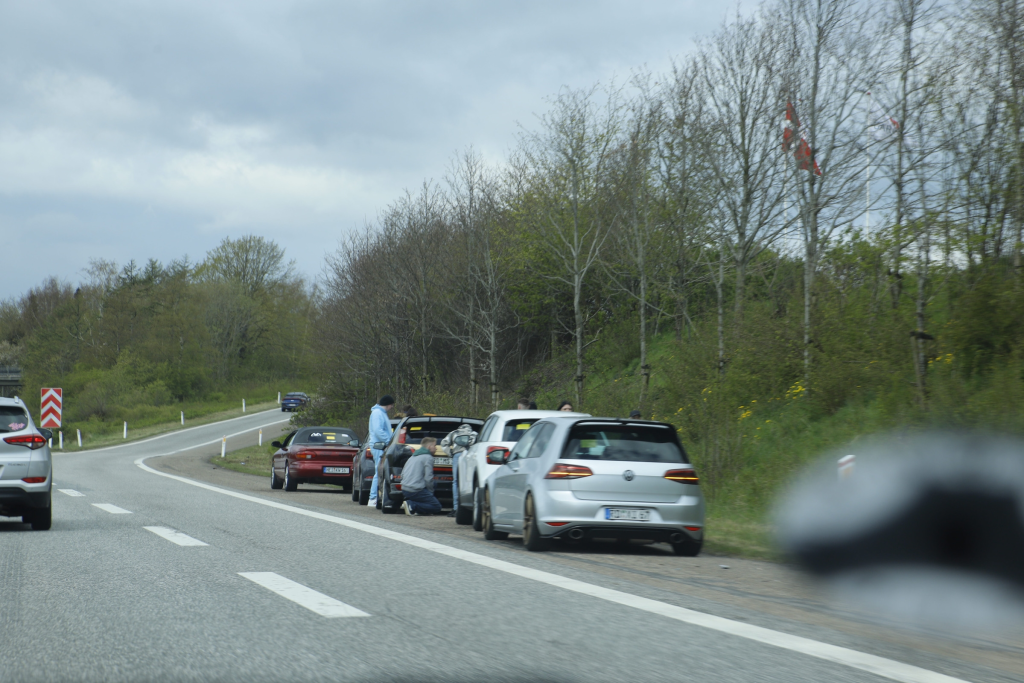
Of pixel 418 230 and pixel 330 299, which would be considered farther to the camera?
pixel 330 299

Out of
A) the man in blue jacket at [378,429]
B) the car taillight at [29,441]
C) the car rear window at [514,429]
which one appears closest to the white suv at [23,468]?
the car taillight at [29,441]

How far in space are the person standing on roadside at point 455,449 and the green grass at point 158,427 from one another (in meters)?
39.6

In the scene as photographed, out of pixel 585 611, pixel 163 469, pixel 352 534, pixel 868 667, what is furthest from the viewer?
pixel 163 469

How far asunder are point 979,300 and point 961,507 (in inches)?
382

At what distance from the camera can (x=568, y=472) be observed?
36.6 ft

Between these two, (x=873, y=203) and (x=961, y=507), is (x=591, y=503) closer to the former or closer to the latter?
(x=961, y=507)

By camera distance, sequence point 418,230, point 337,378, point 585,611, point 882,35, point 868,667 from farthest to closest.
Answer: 1. point 337,378
2. point 418,230
3. point 882,35
4. point 585,611
5. point 868,667

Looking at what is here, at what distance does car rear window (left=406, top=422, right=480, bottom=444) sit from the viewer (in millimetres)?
18734

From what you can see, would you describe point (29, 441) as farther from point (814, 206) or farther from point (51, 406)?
point (51, 406)

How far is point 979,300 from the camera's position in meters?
16.4

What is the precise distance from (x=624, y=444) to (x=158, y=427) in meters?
63.8

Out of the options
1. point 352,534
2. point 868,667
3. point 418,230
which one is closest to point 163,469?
point 418,230

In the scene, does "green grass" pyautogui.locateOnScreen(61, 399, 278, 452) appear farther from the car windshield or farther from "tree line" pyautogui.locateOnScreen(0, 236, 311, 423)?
the car windshield

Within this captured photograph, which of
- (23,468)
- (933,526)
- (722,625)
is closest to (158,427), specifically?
(23,468)
